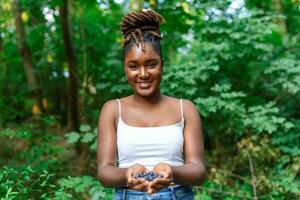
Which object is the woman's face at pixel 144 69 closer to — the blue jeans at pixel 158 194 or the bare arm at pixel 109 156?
the bare arm at pixel 109 156

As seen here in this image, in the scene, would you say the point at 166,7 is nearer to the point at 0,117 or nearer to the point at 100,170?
the point at 100,170

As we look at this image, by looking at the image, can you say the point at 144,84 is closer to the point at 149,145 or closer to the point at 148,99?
the point at 148,99

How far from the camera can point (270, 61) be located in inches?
221

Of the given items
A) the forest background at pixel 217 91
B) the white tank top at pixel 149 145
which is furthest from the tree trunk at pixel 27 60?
the white tank top at pixel 149 145

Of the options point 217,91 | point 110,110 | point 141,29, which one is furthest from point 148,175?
point 217,91

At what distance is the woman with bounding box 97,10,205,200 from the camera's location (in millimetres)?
1896

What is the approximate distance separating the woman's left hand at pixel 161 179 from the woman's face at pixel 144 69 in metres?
0.44

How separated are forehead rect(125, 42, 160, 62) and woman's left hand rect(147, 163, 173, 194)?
0.53m

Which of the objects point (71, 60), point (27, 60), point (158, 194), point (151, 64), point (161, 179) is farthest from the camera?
point (27, 60)

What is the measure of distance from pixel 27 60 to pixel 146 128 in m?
6.16

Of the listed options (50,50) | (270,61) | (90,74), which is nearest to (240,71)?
(270,61)

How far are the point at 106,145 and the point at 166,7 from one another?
327 cm

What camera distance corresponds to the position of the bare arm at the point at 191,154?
182 centimetres

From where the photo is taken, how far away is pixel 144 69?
1982 mm
